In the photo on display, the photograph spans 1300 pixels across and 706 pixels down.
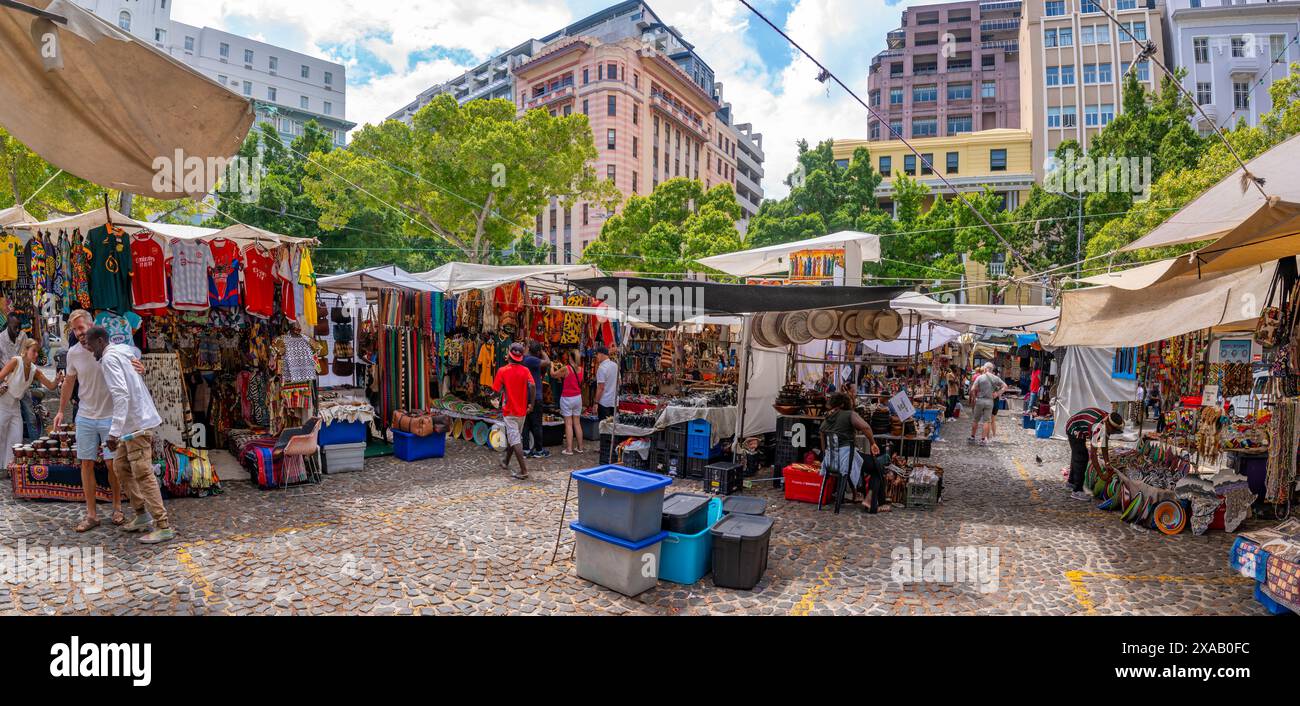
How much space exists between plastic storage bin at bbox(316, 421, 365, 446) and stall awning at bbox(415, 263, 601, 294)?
2.82 metres

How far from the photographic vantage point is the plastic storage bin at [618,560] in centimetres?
497

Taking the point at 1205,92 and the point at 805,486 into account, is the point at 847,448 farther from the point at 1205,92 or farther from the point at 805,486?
the point at 1205,92

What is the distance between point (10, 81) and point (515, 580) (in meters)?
4.35

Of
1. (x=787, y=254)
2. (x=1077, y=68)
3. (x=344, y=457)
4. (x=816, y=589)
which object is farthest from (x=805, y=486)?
(x=1077, y=68)

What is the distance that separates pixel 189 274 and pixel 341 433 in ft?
9.08

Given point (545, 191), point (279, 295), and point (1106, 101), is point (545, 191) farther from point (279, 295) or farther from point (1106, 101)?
point (1106, 101)

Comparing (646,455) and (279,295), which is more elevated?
(279,295)

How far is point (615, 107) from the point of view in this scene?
47.8 meters

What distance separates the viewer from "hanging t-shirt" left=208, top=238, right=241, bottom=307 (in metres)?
8.28

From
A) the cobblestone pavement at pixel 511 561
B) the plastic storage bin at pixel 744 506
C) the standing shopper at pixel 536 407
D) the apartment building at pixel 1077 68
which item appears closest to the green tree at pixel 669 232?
the standing shopper at pixel 536 407

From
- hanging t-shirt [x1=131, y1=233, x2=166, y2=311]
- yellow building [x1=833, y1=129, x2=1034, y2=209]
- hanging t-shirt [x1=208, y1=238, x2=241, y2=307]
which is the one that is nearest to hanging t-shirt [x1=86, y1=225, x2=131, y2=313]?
hanging t-shirt [x1=131, y1=233, x2=166, y2=311]

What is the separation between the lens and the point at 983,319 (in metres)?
10.9
